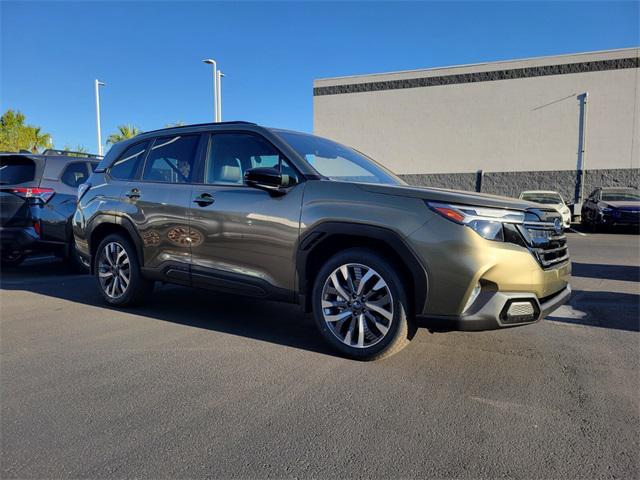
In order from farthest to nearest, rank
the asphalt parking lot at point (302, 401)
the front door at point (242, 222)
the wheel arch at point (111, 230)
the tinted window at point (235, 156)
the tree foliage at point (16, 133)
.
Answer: the tree foliage at point (16, 133), the wheel arch at point (111, 230), the tinted window at point (235, 156), the front door at point (242, 222), the asphalt parking lot at point (302, 401)

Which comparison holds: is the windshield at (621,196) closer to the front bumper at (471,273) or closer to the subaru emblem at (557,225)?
the subaru emblem at (557,225)

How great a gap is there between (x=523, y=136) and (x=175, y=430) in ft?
74.4

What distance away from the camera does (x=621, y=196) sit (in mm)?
15953

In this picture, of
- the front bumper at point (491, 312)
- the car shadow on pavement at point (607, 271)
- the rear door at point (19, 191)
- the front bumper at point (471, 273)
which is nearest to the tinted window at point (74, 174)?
the rear door at point (19, 191)

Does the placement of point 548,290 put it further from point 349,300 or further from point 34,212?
point 34,212

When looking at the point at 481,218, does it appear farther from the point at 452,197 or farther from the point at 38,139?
the point at 38,139

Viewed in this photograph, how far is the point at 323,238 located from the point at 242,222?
0.82 m

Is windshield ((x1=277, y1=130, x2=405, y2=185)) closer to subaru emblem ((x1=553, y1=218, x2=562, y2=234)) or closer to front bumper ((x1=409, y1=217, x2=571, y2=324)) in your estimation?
front bumper ((x1=409, y1=217, x2=571, y2=324))

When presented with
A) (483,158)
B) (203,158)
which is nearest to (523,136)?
(483,158)

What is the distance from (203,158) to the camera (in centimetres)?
455

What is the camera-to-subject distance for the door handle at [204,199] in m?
4.30

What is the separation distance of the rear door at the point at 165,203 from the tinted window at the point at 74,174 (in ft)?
9.35

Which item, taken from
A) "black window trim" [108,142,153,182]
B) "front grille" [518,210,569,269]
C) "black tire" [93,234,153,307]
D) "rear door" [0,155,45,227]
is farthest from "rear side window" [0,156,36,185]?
"front grille" [518,210,569,269]

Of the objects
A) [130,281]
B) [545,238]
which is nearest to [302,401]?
[545,238]
